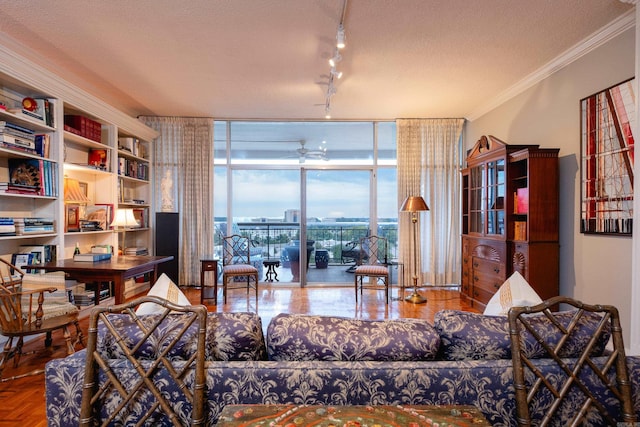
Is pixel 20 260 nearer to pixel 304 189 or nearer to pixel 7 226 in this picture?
pixel 7 226

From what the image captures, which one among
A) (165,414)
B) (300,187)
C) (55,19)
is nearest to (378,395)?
(165,414)

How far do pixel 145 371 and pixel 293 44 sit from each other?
286cm

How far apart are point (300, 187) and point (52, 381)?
4.44 metres

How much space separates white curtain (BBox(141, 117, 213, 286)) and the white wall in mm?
4531

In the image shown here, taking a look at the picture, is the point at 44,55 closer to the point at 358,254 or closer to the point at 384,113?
the point at 384,113

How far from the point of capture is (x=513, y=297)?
156cm

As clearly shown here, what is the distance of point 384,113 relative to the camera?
198 inches

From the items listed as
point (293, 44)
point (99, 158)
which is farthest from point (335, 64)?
point (99, 158)

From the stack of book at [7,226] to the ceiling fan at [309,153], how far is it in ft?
12.0

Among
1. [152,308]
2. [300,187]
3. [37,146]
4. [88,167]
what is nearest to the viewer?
[152,308]

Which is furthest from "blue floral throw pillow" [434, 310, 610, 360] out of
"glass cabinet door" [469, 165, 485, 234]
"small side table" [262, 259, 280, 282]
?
"small side table" [262, 259, 280, 282]

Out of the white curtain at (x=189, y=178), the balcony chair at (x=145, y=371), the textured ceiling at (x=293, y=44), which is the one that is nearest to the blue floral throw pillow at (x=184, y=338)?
the balcony chair at (x=145, y=371)

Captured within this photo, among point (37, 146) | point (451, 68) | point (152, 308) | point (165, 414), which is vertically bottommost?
point (165, 414)

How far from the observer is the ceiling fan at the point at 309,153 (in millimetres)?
5434
